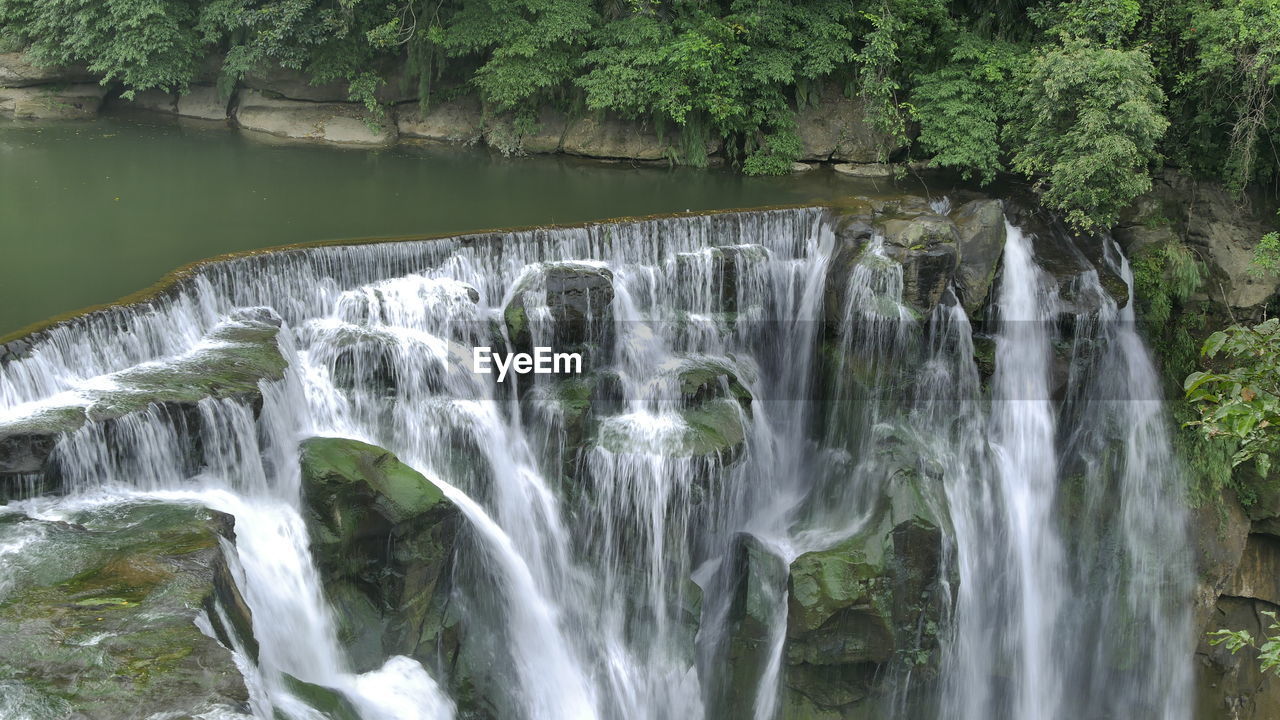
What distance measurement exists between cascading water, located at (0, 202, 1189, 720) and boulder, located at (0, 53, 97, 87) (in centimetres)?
1541

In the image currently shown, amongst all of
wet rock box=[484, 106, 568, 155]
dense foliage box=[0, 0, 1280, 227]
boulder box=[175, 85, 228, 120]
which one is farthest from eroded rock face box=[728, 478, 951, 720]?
boulder box=[175, 85, 228, 120]

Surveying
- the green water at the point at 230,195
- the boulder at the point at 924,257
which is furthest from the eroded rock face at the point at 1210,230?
the green water at the point at 230,195

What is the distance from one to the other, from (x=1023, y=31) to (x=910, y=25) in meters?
2.09

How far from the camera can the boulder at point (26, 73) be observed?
22.2 meters

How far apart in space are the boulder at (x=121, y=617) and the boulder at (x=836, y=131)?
15.5 metres

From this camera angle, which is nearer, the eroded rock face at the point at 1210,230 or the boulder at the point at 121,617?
the boulder at the point at 121,617

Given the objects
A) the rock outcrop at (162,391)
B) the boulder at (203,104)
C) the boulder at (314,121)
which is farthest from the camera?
the boulder at (203,104)

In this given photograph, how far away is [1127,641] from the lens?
12.7 meters

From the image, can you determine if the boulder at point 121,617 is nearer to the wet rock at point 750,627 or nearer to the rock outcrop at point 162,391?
the rock outcrop at point 162,391

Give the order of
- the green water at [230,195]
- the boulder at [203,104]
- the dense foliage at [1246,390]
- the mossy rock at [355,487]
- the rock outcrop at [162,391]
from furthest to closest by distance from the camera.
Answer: the boulder at [203,104], the green water at [230,195], the mossy rock at [355,487], the rock outcrop at [162,391], the dense foliage at [1246,390]

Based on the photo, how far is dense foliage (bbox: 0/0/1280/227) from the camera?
13852 mm

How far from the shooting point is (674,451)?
10.8m

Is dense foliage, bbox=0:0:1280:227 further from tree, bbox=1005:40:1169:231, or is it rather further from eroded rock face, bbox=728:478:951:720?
eroded rock face, bbox=728:478:951:720

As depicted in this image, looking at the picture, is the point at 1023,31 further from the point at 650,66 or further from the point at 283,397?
the point at 283,397
